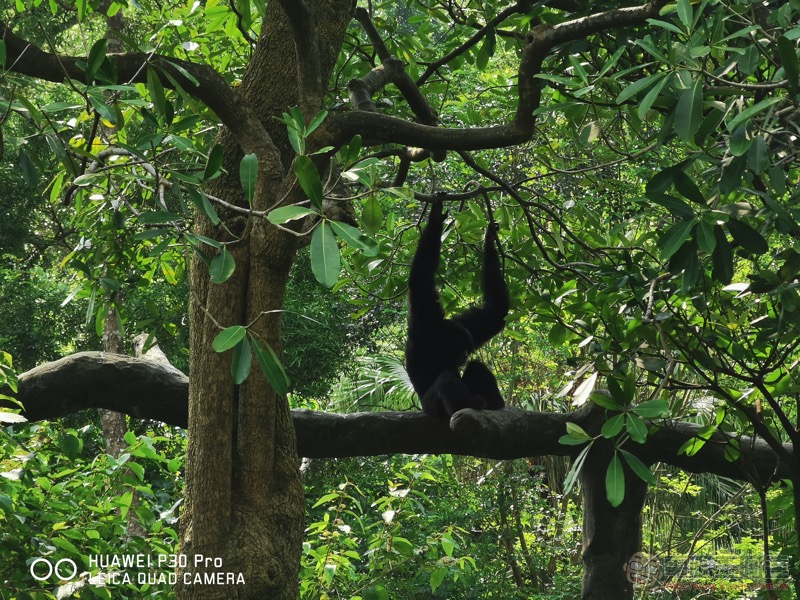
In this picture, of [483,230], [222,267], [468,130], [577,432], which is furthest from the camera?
[483,230]

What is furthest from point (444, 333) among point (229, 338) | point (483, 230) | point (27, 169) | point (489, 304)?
point (229, 338)

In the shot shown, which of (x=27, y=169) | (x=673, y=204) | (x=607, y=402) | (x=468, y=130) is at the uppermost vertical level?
(x=468, y=130)

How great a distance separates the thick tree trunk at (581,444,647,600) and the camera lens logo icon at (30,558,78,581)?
2.69 metres

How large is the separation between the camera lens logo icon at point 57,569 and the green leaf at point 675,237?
2.34 m

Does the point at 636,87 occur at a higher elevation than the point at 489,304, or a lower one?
lower

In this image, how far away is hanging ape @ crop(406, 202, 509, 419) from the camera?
3.97 m

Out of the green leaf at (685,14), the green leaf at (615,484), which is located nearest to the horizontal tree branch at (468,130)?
the green leaf at (685,14)

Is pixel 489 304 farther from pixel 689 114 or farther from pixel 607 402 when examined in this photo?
pixel 689 114

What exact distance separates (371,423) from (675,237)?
6.95 ft

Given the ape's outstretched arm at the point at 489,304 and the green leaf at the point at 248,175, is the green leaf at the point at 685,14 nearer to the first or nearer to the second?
the green leaf at the point at 248,175

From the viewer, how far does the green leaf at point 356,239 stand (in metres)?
1.73

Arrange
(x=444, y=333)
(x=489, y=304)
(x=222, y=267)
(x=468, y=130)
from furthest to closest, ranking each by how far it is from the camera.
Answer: (x=444, y=333) < (x=489, y=304) < (x=468, y=130) < (x=222, y=267)

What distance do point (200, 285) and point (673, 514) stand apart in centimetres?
782

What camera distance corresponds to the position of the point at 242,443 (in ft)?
8.04
